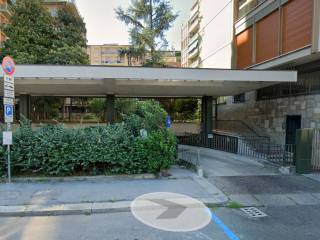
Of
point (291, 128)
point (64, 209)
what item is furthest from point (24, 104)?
point (291, 128)

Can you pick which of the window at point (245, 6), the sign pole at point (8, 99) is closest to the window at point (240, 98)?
the window at point (245, 6)

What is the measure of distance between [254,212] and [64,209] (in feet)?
13.1

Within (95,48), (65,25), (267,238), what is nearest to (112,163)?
(267,238)

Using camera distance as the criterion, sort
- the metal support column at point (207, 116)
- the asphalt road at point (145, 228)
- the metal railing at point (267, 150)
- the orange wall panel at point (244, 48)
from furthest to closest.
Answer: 1. the orange wall panel at point (244, 48)
2. the metal support column at point (207, 116)
3. the metal railing at point (267, 150)
4. the asphalt road at point (145, 228)

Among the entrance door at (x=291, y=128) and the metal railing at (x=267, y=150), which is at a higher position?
the entrance door at (x=291, y=128)

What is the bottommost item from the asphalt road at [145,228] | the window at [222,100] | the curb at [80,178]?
the asphalt road at [145,228]

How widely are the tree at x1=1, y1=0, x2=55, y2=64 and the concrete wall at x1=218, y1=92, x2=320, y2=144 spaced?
642 inches

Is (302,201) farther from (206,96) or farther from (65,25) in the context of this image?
(65,25)

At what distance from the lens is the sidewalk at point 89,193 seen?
5.29 meters

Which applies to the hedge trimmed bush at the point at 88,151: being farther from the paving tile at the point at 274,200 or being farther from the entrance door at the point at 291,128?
the entrance door at the point at 291,128

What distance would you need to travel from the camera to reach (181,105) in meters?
24.0

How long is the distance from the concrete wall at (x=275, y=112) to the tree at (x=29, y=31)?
1631 cm

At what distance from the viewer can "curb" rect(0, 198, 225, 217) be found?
5094 millimetres

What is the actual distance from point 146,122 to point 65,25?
20.1 meters
